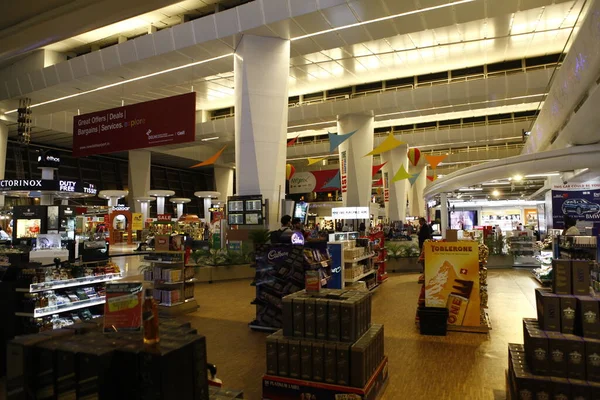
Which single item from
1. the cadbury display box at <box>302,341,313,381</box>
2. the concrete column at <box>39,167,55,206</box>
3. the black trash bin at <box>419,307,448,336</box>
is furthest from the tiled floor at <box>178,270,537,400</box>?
the concrete column at <box>39,167,55,206</box>

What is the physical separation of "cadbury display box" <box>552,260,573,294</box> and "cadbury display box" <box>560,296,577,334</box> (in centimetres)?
15

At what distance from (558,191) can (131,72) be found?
1203cm

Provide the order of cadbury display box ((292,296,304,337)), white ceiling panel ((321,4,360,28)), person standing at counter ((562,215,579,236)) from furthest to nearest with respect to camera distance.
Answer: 1. white ceiling panel ((321,4,360,28))
2. person standing at counter ((562,215,579,236))
3. cadbury display box ((292,296,304,337))

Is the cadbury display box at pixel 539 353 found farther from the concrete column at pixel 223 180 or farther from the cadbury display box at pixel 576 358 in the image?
the concrete column at pixel 223 180

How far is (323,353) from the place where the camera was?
3.48 meters

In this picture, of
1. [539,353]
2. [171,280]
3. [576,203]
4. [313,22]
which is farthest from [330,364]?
[576,203]

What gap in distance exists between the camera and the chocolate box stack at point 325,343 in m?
3.40

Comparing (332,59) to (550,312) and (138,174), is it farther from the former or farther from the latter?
(138,174)

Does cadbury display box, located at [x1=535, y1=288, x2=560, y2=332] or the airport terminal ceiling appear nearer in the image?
cadbury display box, located at [x1=535, y1=288, x2=560, y2=332]

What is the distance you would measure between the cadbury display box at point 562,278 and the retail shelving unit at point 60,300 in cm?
503

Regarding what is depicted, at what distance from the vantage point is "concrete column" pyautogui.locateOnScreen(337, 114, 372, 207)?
1755 centimetres

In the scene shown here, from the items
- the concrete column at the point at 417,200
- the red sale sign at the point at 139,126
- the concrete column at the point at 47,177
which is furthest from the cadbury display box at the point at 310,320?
the concrete column at the point at 417,200

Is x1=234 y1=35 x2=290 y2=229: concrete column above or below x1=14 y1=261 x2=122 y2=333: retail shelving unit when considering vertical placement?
above

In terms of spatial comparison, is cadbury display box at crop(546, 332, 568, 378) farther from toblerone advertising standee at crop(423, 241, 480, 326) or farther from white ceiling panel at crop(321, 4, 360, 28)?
white ceiling panel at crop(321, 4, 360, 28)
